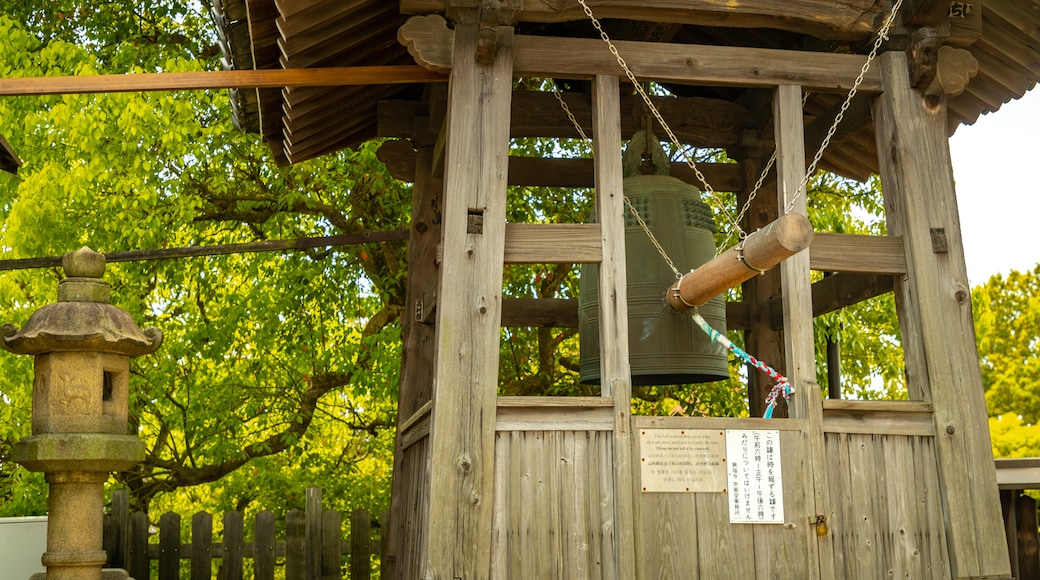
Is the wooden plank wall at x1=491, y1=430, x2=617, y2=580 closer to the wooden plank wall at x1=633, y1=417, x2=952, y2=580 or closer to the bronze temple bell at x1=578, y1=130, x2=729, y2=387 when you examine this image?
the wooden plank wall at x1=633, y1=417, x2=952, y2=580

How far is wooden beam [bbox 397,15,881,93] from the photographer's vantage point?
5.55 metres

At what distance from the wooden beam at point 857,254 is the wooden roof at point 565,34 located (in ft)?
3.36

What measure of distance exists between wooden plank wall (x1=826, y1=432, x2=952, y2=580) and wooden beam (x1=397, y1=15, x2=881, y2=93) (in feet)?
6.39

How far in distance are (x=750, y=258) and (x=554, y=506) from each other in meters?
1.51

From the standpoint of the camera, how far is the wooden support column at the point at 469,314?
5.01 meters

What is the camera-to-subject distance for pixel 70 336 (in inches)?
244

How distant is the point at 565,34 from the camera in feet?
23.6

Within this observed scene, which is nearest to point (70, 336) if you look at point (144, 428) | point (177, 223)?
point (177, 223)

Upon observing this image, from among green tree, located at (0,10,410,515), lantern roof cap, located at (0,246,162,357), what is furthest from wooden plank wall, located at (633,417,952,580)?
green tree, located at (0,10,410,515)

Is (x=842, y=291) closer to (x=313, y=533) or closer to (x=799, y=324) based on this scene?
(x=799, y=324)

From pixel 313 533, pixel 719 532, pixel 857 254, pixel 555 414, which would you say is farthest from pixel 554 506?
pixel 313 533

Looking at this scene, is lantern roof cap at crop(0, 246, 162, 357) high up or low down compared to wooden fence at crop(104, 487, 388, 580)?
up

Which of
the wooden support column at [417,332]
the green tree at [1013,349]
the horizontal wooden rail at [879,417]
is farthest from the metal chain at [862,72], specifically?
the green tree at [1013,349]

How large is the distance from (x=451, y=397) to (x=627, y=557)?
3.63 ft
